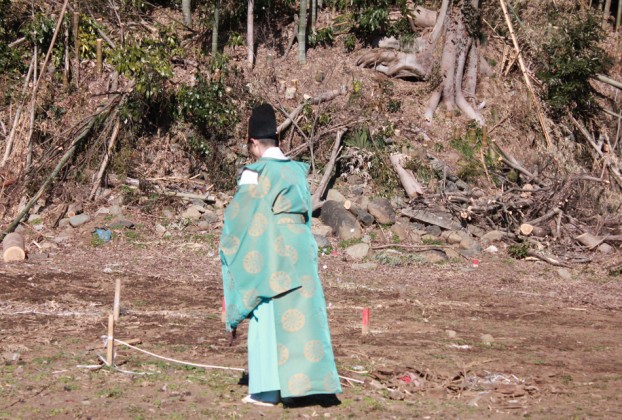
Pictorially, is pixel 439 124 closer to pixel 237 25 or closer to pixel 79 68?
pixel 237 25

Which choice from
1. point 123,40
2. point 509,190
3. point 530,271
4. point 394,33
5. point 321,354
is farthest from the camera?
point 394,33

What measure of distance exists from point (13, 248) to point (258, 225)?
235 inches

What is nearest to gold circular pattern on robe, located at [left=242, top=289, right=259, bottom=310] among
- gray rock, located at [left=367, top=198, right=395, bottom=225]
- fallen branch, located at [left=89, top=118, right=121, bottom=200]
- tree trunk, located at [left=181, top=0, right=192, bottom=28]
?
gray rock, located at [left=367, top=198, right=395, bottom=225]

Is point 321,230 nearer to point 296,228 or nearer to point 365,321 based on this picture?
point 365,321

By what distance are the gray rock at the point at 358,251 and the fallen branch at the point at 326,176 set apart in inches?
45.5

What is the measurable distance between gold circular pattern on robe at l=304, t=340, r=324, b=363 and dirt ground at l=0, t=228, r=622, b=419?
0.37 m

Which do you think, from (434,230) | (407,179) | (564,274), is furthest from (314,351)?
(407,179)

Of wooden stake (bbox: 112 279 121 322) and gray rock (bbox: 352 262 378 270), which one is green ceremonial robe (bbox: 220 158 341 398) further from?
gray rock (bbox: 352 262 378 270)

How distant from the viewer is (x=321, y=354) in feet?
16.3

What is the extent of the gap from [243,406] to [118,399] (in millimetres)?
781

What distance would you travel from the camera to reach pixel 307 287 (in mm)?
5008

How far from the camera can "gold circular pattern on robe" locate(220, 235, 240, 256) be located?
16.4ft

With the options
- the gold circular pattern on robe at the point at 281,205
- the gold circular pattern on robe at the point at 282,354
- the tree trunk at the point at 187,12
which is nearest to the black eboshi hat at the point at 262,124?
the gold circular pattern on robe at the point at 281,205

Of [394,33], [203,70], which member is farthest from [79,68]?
[394,33]
